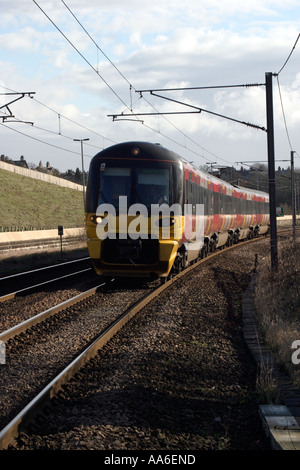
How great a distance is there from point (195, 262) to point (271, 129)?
533 centimetres

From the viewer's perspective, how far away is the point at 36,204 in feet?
224

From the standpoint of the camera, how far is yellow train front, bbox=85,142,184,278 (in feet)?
42.2

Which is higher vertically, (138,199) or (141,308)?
(138,199)

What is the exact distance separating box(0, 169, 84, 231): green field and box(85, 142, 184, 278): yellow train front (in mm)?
40936

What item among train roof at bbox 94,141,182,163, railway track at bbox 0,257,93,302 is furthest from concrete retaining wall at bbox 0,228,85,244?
train roof at bbox 94,141,182,163

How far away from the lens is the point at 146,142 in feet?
44.5

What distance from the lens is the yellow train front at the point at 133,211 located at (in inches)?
507

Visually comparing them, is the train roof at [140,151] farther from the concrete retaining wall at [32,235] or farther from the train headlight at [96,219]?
the concrete retaining wall at [32,235]

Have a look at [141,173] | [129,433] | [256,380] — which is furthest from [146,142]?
[129,433]

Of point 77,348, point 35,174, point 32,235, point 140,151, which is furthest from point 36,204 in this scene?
point 77,348

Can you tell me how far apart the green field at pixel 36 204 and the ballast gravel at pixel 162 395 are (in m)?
45.8

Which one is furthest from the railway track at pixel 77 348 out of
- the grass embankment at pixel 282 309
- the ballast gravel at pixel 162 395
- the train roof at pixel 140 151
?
the train roof at pixel 140 151

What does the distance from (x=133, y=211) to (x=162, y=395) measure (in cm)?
730
